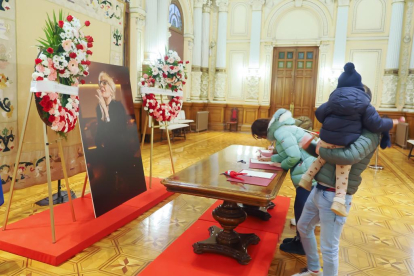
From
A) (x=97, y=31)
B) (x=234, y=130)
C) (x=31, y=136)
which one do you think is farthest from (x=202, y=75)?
(x=31, y=136)

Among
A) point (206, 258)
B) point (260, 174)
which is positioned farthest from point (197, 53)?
point (206, 258)

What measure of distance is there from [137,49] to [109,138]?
16.5 feet

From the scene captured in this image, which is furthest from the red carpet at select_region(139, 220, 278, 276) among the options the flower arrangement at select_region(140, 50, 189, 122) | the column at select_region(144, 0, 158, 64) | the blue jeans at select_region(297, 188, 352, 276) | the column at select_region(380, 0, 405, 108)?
the column at select_region(380, 0, 405, 108)

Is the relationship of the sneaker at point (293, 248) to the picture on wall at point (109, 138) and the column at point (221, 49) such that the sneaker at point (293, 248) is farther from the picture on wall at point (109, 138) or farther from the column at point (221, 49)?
the column at point (221, 49)

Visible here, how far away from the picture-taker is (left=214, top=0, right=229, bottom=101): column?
12.2 metres

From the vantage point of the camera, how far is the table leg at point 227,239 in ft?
8.28

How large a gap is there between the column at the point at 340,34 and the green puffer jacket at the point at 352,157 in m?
10.2

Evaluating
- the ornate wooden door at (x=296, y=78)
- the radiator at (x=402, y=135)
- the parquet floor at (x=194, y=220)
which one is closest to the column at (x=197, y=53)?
the ornate wooden door at (x=296, y=78)

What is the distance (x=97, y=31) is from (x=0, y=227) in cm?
365

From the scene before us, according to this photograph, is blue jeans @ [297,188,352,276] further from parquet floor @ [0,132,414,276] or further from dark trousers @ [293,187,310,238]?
dark trousers @ [293,187,310,238]

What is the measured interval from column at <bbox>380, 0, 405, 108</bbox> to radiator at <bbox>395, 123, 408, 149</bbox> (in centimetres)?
141

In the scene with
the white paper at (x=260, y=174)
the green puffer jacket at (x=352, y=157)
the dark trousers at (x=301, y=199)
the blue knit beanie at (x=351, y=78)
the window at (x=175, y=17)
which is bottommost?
the dark trousers at (x=301, y=199)

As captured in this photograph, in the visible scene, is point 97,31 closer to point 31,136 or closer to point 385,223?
point 31,136

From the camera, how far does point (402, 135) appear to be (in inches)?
366
